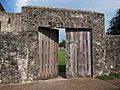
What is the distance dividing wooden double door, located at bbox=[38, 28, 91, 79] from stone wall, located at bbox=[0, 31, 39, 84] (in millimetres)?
718

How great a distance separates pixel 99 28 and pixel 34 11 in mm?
3833

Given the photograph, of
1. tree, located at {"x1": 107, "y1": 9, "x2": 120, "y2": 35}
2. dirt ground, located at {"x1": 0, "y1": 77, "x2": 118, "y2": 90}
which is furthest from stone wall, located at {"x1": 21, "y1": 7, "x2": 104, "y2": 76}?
tree, located at {"x1": 107, "y1": 9, "x2": 120, "y2": 35}

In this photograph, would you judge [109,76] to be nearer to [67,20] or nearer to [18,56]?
[67,20]

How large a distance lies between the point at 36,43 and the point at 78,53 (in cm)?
251

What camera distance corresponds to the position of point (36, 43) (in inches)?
479

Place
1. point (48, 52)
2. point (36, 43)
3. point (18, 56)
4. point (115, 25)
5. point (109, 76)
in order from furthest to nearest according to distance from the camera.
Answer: point (115, 25), point (109, 76), point (48, 52), point (36, 43), point (18, 56)

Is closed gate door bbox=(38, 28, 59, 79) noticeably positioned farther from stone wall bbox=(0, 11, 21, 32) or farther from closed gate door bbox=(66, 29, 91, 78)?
stone wall bbox=(0, 11, 21, 32)

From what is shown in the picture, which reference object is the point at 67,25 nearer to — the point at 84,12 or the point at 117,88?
the point at 84,12

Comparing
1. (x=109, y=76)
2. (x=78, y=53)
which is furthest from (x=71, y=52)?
(x=109, y=76)

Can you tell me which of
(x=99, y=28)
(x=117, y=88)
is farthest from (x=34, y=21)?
(x=117, y=88)

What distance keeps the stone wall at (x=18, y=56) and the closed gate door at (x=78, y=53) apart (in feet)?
6.38

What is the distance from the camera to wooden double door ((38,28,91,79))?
1273 cm

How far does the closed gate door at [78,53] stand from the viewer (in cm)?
1307

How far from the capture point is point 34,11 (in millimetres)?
12320
